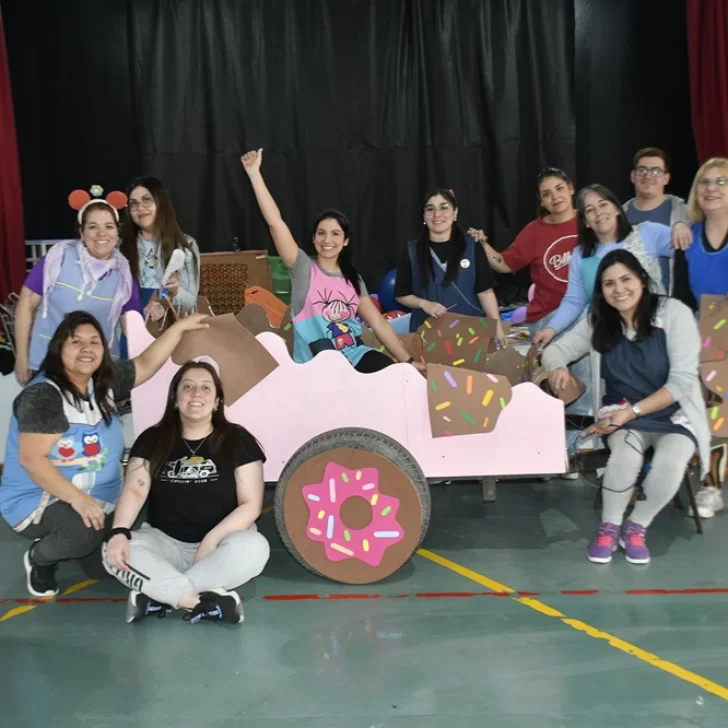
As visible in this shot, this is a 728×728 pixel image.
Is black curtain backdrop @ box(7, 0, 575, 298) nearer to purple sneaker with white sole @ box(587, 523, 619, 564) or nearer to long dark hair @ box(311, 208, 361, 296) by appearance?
long dark hair @ box(311, 208, 361, 296)

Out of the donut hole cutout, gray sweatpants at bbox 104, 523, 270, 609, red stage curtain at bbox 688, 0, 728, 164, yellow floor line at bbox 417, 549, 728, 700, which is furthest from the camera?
red stage curtain at bbox 688, 0, 728, 164

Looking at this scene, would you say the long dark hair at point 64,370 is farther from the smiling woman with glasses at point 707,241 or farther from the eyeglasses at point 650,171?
the eyeglasses at point 650,171

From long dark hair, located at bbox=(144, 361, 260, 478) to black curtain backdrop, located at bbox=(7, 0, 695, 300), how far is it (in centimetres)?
425

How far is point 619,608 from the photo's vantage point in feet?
9.00

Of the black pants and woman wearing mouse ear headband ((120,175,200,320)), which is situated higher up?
woman wearing mouse ear headband ((120,175,200,320))

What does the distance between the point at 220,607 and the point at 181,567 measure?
21 centimetres

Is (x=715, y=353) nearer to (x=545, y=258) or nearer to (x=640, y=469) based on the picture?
(x=640, y=469)

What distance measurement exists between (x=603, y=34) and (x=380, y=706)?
591 centimetres

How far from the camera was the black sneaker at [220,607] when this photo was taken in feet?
8.93

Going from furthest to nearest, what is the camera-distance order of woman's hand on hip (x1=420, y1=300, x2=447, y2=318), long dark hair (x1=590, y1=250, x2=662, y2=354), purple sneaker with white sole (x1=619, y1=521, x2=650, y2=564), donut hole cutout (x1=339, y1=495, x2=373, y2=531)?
woman's hand on hip (x1=420, y1=300, x2=447, y2=318), long dark hair (x1=590, y1=250, x2=662, y2=354), purple sneaker with white sole (x1=619, y1=521, x2=650, y2=564), donut hole cutout (x1=339, y1=495, x2=373, y2=531)

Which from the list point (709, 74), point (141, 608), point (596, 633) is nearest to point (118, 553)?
point (141, 608)

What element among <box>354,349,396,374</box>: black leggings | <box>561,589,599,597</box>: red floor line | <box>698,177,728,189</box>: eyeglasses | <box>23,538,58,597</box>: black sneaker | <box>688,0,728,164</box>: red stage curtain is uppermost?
<box>688,0,728,164</box>: red stage curtain

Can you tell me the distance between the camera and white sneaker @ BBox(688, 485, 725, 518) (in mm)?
3598

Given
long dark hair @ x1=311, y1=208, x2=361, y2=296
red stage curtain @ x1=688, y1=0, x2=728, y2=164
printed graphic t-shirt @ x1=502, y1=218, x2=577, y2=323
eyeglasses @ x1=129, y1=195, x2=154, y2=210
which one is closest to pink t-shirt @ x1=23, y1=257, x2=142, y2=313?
eyeglasses @ x1=129, y1=195, x2=154, y2=210
